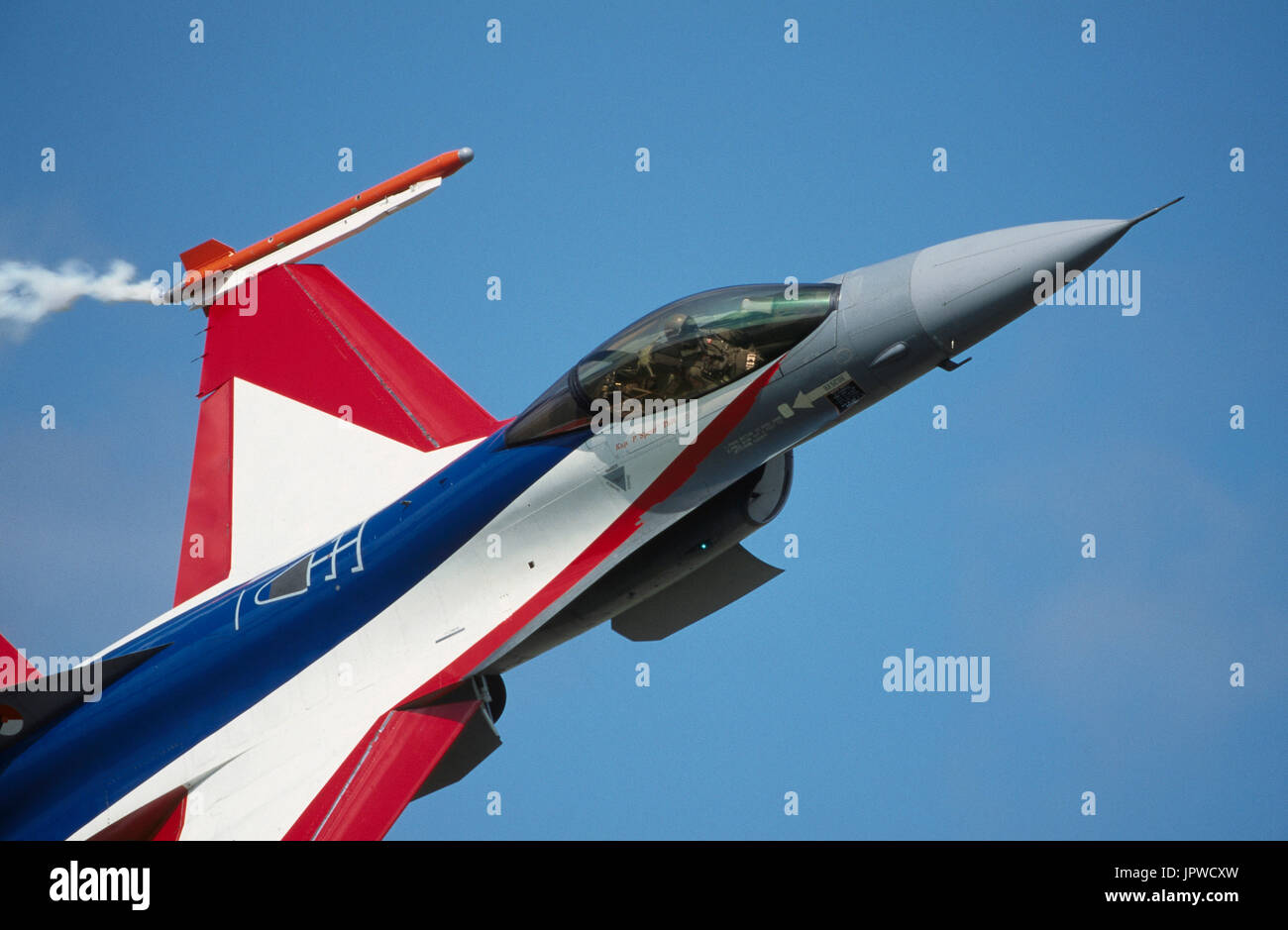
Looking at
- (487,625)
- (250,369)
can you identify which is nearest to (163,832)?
(487,625)

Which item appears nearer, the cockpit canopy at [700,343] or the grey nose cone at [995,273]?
the grey nose cone at [995,273]

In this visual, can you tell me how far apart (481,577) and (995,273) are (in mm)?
5424

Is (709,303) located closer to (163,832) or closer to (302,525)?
(302,525)

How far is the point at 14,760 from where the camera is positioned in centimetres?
1409

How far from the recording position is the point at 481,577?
13.5 m

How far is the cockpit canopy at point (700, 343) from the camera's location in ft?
41.2

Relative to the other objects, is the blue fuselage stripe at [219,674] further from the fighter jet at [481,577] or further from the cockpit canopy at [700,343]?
the cockpit canopy at [700,343]

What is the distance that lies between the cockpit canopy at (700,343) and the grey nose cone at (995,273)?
902 mm

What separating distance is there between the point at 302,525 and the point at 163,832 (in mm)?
3852

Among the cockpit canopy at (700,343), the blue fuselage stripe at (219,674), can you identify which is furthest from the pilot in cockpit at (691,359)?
the blue fuselage stripe at (219,674)

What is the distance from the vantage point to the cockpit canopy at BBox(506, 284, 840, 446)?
12.6 m

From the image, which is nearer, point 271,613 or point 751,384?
point 751,384

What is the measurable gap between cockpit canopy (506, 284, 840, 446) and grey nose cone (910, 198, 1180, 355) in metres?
0.90

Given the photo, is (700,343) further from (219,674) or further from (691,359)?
(219,674)
